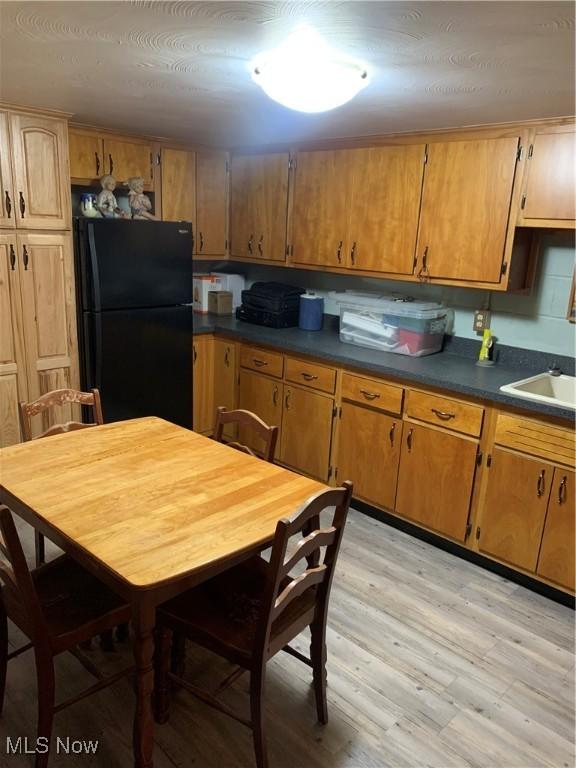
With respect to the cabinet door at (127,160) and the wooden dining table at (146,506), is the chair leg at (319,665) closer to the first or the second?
the wooden dining table at (146,506)

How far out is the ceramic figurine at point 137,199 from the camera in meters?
3.62

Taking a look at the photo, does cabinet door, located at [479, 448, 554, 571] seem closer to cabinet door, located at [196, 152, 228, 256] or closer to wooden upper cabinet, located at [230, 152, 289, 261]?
wooden upper cabinet, located at [230, 152, 289, 261]

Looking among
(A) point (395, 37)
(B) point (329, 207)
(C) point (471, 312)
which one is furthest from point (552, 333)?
(A) point (395, 37)

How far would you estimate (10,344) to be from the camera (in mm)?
3107

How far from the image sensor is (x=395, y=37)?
1617 millimetres

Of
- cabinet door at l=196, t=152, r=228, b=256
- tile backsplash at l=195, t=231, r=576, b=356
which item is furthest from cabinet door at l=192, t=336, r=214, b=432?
tile backsplash at l=195, t=231, r=576, b=356

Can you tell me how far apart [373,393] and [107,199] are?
2.02 metres

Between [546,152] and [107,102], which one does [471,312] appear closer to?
[546,152]

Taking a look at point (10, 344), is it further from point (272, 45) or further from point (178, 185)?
point (272, 45)

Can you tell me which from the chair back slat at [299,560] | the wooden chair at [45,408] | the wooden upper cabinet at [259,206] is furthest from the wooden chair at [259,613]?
the wooden upper cabinet at [259,206]

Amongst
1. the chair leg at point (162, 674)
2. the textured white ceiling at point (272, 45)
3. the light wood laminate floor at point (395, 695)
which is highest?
the textured white ceiling at point (272, 45)

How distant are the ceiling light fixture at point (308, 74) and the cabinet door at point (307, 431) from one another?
1766 mm

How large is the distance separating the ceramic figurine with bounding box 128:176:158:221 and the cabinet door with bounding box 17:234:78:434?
60 centimetres

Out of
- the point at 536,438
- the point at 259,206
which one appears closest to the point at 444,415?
the point at 536,438
